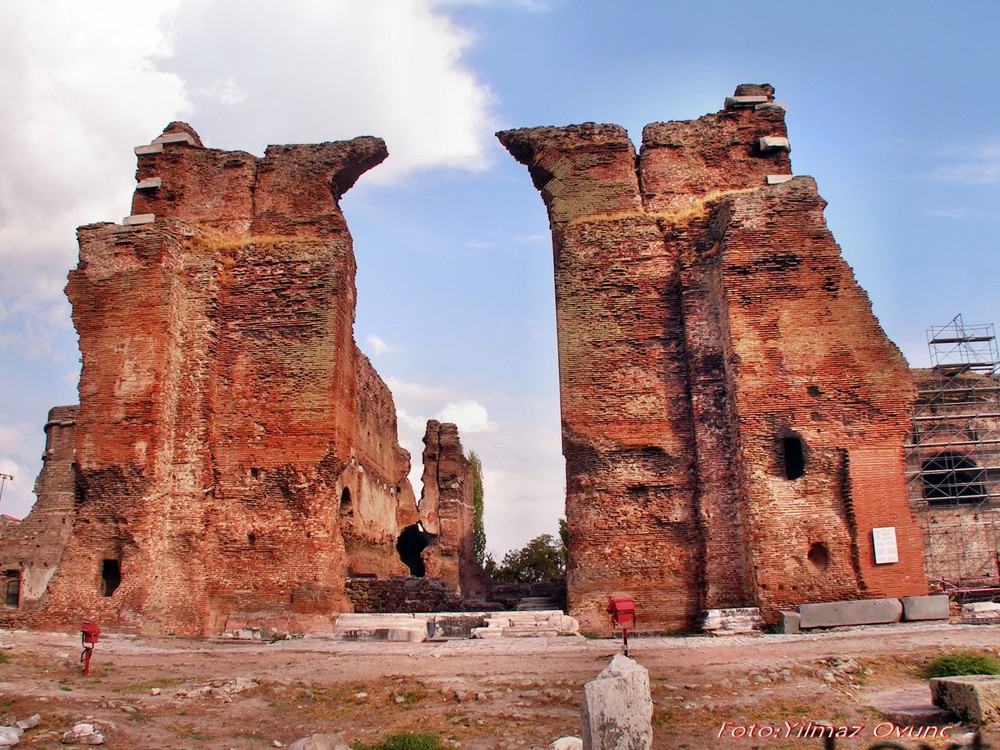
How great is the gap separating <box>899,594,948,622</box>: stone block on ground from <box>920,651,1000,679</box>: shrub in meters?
2.91

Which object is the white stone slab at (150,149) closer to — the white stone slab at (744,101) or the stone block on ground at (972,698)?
the white stone slab at (744,101)

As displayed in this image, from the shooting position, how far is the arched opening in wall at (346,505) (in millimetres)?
13242

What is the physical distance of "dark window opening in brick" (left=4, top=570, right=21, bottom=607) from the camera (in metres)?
16.6

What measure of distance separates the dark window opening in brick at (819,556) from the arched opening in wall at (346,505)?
689 centimetres

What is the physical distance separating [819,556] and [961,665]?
3726mm

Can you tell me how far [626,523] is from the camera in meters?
11.9

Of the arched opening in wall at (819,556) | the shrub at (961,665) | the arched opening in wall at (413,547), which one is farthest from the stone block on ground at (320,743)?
the arched opening in wall at (413,547)

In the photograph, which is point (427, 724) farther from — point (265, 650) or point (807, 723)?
point (265, 650)

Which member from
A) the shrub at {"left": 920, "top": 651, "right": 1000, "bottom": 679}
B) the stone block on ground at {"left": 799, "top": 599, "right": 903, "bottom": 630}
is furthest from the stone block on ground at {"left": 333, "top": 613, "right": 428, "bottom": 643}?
the shrub at {"left": 920, "top": 651, "right": 1000, "bottom": 679}

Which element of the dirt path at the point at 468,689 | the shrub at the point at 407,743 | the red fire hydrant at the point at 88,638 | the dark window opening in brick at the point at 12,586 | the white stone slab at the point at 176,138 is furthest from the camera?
the dark window opening in brick at the point at 12,586

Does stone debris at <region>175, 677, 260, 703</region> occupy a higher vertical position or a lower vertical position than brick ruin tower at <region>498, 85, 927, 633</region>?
lower

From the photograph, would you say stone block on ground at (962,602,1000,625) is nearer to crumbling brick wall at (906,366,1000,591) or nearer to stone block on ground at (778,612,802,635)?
stone block on ground at (778,612,802,635)

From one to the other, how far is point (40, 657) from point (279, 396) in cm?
498

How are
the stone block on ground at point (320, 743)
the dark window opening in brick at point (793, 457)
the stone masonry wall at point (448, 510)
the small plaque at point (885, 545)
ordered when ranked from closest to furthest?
the stone block on ground at point (320, 743), the small plaque at point (885, 545), the dark window opening in brick at point (793, 457), the stone masonry wall at point (448, 510)
